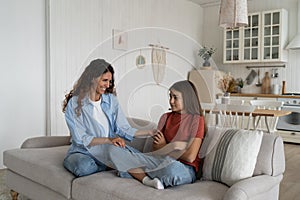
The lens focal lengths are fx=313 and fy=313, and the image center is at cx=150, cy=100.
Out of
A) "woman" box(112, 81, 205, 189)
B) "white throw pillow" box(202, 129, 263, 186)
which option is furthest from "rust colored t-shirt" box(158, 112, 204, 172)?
"white throw pillow" box(202, 129, 263, 186)

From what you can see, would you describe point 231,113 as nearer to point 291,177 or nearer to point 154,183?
point 291,177

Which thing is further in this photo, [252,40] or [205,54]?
[205,54]

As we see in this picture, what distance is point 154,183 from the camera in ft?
5.76

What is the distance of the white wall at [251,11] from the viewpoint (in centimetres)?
577

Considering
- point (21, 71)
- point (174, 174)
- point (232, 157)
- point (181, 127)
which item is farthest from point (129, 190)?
point (21, 71)

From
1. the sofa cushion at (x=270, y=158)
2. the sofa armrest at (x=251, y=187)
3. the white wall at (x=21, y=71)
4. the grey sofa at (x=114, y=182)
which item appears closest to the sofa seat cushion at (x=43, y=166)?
the grey sofa at (x=114, y=182)

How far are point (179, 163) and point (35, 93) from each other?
2713 millimetres

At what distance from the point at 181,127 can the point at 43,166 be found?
1.00 meters

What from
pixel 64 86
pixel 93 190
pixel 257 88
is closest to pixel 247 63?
pixel 257 88

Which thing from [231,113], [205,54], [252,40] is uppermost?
[252,40]

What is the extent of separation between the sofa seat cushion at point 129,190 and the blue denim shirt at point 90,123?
0.26 meters

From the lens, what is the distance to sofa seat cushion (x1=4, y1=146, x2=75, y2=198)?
79.7 inches

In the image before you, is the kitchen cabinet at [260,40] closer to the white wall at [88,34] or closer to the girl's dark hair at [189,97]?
the white wall at [88,34]

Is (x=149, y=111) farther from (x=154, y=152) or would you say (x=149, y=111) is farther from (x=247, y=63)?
(x=247, y=63)
